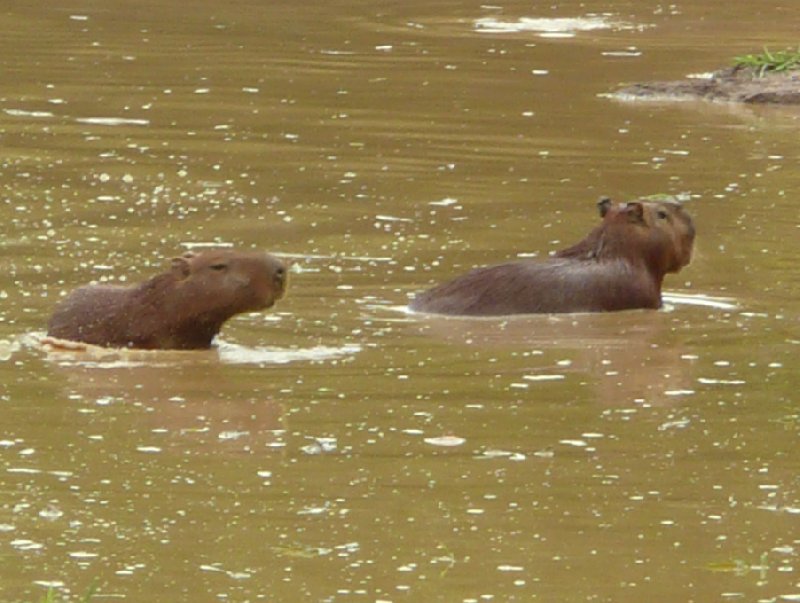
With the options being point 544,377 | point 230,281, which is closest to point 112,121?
point 230,281

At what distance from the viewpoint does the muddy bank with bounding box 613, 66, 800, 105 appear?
16875mm

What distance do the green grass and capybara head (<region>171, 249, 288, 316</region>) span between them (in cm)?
888

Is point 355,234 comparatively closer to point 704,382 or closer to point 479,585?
point 704,382

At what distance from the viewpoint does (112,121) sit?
50.2ft

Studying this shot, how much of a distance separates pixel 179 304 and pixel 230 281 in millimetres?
238

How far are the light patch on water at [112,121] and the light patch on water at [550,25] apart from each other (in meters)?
6.04

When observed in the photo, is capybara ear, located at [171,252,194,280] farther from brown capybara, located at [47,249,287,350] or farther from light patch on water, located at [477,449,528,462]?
light patch on water, located at [477,449,528,462]

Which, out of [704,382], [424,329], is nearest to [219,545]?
[704,382]

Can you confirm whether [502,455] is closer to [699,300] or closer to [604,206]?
[699,300]

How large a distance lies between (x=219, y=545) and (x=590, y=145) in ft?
28.9

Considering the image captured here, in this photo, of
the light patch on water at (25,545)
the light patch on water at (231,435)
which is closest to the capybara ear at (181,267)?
the light patch on water at (231,435)

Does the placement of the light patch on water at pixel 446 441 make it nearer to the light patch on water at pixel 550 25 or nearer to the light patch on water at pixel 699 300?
the light patch on water at pixel 699 300

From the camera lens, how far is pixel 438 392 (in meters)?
8.31

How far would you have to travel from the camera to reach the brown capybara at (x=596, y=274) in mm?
10117
